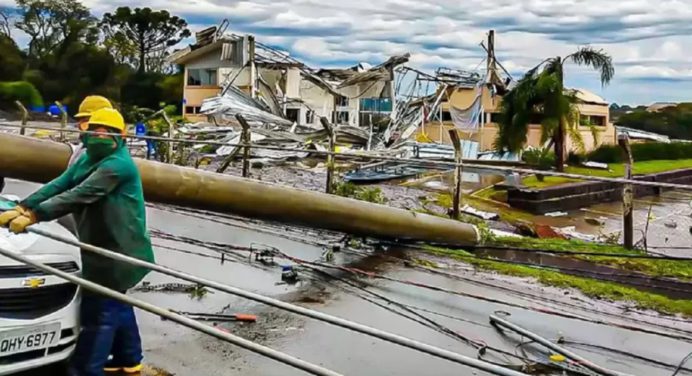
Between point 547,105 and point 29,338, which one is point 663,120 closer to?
point 547,105

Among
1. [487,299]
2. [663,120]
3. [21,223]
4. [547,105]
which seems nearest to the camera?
[21,223]

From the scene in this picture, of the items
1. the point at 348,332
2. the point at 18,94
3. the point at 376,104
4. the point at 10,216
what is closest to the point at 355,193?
the point at 348,332

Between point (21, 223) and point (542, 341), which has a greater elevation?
point (21, 223)

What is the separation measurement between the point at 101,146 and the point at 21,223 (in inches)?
24.1

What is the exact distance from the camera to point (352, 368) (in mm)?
5203

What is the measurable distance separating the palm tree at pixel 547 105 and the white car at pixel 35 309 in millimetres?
23798

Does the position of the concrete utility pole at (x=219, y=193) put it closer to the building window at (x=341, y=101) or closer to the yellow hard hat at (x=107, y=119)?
the yellow hard hat at (x=107, y=119)

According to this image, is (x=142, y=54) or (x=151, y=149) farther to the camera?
(x=142, y=54)

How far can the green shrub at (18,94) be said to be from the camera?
3666cm

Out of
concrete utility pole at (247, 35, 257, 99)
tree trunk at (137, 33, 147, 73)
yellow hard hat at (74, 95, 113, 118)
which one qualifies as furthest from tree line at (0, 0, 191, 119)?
yellow hard hat at (74, 95, 113, 118)

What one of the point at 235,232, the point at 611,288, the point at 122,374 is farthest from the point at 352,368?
the point at 235,232

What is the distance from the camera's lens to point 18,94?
37.1 m

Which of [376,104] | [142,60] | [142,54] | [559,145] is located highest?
[142,54]

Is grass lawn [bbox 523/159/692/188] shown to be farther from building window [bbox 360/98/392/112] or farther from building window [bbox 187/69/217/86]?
building window [bbox 187/69/217/86]
